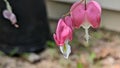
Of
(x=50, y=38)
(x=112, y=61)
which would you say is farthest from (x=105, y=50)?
(x=50, y=38)

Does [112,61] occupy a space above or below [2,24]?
below

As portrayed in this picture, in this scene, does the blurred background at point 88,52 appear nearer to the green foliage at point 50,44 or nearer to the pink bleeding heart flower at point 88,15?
the green foliage at point 50,44

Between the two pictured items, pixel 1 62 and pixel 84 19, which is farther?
pixel 1 62

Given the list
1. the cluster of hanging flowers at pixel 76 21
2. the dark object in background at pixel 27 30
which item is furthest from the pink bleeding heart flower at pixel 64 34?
the dark object in background at pixel 27 30

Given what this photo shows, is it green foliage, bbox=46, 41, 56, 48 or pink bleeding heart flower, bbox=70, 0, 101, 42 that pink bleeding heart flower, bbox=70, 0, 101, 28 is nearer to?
pink bleeding heart flower, bbox=70, 0, 101, 42

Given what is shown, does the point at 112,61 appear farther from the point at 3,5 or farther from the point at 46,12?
the point at 3,5

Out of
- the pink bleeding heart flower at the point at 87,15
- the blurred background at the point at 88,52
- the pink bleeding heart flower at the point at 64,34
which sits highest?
the pink bleeding heart flower at the point at 87,15

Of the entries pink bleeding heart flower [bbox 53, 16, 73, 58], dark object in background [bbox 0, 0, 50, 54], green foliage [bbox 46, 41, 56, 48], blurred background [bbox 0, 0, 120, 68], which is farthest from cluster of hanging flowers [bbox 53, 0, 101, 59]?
green foliage [bbox 46, 41, 56, 48]

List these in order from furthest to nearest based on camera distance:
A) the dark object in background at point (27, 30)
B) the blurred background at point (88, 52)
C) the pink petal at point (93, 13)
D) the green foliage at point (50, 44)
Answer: the green foliage at point (50, 44)
the dark object in background at point (27, 30)
the blurred background at point (88, 52)
the pink petal at point (93, 13)
